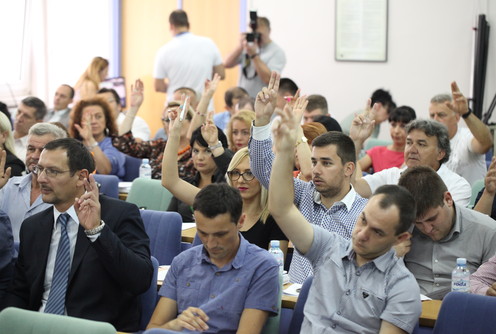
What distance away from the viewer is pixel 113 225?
336 cm

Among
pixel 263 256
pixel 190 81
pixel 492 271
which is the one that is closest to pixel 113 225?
pixel 263 256

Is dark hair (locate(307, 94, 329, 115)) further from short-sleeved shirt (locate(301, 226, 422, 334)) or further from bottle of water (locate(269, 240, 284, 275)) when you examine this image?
short-sleeved shirt (locate(301, 226, 422, 334))

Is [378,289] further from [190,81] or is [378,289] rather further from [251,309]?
[190,81]

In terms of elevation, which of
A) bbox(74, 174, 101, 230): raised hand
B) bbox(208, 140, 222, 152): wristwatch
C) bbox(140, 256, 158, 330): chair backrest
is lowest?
bbox(140, 256, 158, 330): chair backrest

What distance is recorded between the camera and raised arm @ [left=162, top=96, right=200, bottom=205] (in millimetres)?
4285

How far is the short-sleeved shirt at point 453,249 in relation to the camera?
3663mm

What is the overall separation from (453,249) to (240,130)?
8.36 ft

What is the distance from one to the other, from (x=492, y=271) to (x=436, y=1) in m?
6.33

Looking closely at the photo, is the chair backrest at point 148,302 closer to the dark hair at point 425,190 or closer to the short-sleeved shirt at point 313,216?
the short-sleeved shirt at point 313,216

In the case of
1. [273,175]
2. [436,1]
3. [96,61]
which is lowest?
[273,175]

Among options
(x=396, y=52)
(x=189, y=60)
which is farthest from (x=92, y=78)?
(x=396, y=52)

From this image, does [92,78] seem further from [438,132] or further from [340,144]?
[340,144]

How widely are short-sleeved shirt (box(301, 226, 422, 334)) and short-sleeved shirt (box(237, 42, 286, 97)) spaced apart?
241 inches

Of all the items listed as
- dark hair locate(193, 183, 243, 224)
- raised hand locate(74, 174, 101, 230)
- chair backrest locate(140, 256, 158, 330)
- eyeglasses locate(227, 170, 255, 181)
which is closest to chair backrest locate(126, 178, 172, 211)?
eyeglasses locate(227, 170, 255, 181)
